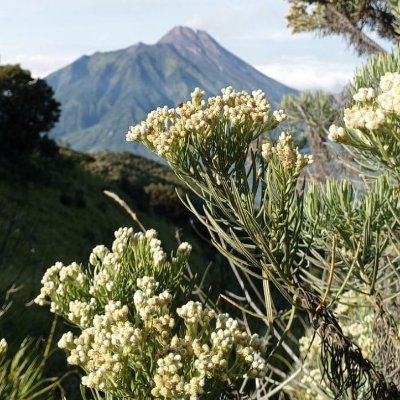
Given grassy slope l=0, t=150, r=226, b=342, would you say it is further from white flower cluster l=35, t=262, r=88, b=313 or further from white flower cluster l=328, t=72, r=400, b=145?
white flower cluster l=328, t=72, r=400, b=145

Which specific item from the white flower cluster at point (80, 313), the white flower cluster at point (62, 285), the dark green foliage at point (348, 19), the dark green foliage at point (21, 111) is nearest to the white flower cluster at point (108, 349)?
the white flower cluster at point (80, 313)

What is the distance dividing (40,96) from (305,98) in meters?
26.7

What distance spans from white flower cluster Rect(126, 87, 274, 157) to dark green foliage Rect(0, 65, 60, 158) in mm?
28496

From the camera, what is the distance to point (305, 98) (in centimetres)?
615

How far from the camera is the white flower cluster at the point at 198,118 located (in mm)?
1800

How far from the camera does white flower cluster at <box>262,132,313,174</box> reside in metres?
1.79

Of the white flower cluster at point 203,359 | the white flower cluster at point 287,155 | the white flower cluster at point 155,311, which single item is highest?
the white flower cluster at point 287,155

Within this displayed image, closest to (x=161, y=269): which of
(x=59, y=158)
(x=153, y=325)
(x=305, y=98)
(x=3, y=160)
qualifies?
(x=153, y=325)

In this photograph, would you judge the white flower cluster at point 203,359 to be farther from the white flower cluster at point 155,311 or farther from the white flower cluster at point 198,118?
the white flower cluster at point 198,118

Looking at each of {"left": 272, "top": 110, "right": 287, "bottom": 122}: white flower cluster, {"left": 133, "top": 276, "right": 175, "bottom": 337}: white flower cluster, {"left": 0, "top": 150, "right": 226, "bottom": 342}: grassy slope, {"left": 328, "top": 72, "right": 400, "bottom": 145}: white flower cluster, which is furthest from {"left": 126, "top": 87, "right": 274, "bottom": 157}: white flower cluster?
{"left": 0, "top": 150, "right": 226, "bottom": 342}: grassy slope

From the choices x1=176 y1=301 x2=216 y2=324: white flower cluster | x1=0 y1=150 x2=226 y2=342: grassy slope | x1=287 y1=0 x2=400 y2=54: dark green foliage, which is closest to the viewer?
x1=176 y1=301 x2=216 y2=324: white flower cluster

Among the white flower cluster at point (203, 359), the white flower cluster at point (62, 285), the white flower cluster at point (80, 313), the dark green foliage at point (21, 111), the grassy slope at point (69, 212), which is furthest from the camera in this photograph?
the dark green foliage at point (21, 111)

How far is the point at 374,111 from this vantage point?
60.9 inches

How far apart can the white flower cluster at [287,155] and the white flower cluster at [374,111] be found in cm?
21
